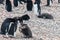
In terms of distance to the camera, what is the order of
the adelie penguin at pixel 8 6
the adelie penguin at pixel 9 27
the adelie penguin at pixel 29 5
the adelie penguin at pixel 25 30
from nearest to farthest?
the adelie penguin at pixel 25 30 < the adelie penguin at pixel 9 27 < the adelie penguin at pixel 8 6 < the adelie penguin at pixel 29 5

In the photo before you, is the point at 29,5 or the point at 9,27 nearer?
the point at 9,27

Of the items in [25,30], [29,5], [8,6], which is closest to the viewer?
[25,30]

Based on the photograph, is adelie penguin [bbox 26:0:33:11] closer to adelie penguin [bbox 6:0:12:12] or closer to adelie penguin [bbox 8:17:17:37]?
adelie penguin [bbox 6:0:12:12]

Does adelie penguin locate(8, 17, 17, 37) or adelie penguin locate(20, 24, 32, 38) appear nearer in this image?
adelie penguin locate(20, 24, 32, 38)

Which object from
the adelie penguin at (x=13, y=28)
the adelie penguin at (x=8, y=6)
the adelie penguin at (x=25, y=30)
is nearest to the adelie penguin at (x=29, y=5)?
the adelie penguin at (x=8, y=6)

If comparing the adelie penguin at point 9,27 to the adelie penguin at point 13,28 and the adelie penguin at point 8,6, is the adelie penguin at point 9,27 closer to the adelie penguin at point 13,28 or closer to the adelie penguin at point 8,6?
the adelie penguin at point 13,28

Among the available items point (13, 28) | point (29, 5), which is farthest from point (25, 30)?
point (29, 5)

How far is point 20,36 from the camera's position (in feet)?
29.9

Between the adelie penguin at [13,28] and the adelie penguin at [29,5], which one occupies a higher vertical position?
the adelie penguin at [13,28]

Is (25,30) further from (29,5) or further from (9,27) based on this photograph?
(29,5)

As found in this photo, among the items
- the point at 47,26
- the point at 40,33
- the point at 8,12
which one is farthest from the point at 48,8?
the point at 40,33

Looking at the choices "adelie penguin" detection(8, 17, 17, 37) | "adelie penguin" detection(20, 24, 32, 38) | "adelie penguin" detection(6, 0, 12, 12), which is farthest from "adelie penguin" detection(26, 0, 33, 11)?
"adelie penguin" detection(20, 24, 32, 38)

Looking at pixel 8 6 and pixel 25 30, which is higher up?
pixel 25 30

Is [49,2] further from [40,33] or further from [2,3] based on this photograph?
[40,33]
